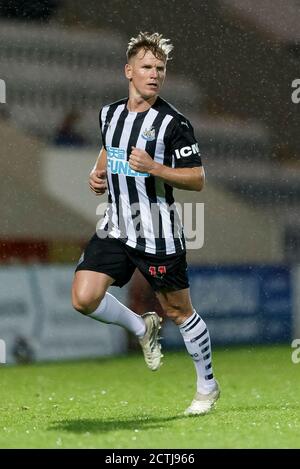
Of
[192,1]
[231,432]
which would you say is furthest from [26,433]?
[192,1]

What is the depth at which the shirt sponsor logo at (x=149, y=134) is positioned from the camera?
16.8ft

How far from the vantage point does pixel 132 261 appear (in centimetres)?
529

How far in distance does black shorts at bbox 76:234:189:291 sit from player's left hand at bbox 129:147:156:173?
0.49m

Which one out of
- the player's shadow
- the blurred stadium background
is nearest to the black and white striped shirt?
the player's shadow

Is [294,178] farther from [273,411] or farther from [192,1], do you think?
[273,411]

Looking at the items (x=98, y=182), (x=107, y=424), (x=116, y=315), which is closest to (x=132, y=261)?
(x=116, y=315)

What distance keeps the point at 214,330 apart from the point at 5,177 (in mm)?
2176

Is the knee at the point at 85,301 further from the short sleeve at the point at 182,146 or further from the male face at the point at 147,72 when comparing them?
the male face at the point at 147,72

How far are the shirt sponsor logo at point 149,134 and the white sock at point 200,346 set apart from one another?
2.90ft

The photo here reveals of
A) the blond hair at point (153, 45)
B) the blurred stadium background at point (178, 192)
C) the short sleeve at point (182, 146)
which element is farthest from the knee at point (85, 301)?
the blurred stadium background at point (178, 192)

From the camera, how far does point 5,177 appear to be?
9367 mm

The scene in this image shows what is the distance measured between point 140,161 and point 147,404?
6.01 feet

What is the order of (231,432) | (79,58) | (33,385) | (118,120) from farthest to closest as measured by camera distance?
Result: (79,58)
(33,385)
(118,120)
(231,432)

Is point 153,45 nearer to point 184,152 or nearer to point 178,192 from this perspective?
A: point 184,152
